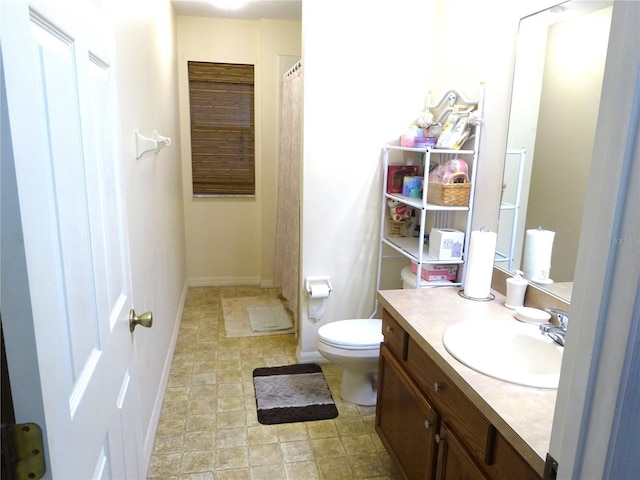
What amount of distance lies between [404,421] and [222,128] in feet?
10.5

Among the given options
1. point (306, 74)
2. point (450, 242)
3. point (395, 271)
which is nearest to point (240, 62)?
point (306, 74)

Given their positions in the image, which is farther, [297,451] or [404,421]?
[297,451]

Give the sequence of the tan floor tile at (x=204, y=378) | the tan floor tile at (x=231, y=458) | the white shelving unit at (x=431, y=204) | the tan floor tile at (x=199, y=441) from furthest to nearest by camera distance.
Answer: the tan floor tile at (x=204, y=378)
the white shelving unit at (x=431, y=204)
the tan floor tile at (x=199, y=441)
the tan floor tile at (x=231, y=458)

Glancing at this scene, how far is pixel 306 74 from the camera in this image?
8.59 feet

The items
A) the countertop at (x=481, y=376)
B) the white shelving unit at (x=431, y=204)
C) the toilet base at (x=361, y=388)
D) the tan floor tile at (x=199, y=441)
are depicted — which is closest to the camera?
the countertop at (x=481, y=376)

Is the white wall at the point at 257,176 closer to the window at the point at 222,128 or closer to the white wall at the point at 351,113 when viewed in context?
the window at the point at 222,128

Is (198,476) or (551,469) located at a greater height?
(551,469)

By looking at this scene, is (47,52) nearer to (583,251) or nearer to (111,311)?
(111,311)

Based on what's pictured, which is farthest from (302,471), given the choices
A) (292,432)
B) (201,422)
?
(201,422)

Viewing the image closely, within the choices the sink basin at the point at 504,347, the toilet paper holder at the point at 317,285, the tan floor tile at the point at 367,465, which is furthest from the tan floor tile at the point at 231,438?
the sink basin at the point at 504,347

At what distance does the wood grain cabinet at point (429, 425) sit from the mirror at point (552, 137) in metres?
0.62

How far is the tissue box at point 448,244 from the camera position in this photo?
230cm

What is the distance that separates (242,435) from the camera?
7.35 feet

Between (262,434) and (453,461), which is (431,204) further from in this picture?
(262,434)
